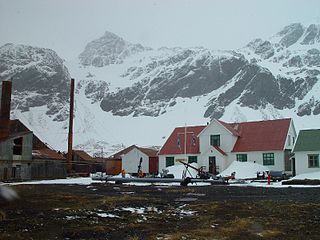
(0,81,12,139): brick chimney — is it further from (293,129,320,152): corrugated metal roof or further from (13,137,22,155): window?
(293,129,320,152): corrugated metal roof

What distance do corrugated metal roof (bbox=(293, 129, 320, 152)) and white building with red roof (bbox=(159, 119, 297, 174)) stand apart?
3759 millimetres

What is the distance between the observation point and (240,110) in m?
163

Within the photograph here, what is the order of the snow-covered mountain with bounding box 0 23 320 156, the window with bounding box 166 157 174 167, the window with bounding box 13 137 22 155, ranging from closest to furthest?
the window with bounding box 13 137 22 155, the window with bounding box 166 157 174 167, the snow-covered mountain with bounding box 0 23 320 156

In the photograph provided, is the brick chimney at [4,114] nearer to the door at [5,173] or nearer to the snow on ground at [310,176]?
the door at [5,173]

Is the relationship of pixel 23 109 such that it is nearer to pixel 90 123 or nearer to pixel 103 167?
pixel 90 123

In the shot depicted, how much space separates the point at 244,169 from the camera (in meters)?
43.7

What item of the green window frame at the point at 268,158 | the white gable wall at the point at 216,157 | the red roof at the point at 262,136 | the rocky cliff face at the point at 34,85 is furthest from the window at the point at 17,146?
the rocky cliff face at the point at 34,85

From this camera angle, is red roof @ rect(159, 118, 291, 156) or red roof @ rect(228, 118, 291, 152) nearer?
red roof @ rect(228, 118, 291, 152)

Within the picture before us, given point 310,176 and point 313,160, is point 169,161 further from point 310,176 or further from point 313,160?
point 310,176

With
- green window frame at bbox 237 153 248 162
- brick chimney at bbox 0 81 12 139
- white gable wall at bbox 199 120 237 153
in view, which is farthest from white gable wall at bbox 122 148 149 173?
brick chimney at bbox 0 81 12 139

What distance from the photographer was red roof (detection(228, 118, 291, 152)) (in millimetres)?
46594

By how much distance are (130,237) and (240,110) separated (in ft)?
517

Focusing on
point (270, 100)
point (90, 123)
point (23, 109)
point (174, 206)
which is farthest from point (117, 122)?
point (174, 206)

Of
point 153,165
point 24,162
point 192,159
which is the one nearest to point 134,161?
point 153,165
